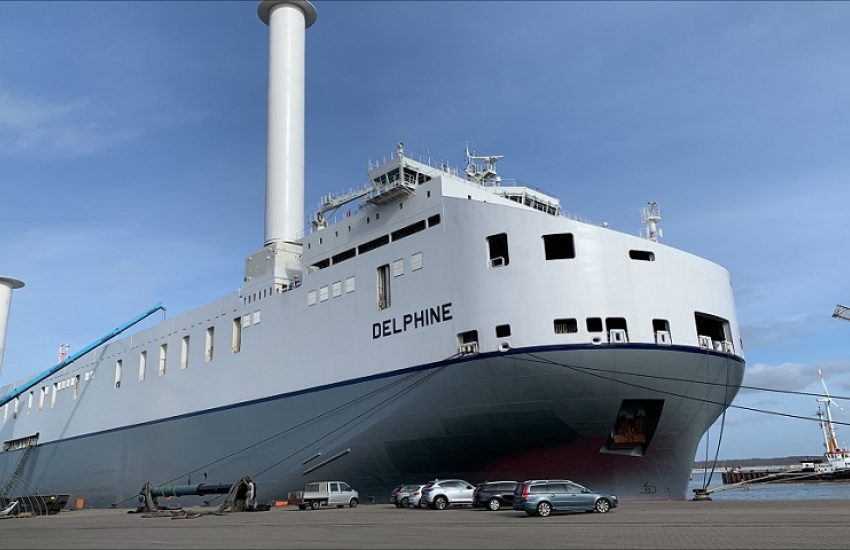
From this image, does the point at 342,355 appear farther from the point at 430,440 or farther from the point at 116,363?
the point at 116,363

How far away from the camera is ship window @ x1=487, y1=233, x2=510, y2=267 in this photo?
65.8 feet

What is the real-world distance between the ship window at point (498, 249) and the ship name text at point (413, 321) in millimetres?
1794

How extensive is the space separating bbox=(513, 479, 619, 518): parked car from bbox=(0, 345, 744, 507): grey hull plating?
2.35 metres

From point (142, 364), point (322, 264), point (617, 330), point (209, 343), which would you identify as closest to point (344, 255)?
point (322, 264)

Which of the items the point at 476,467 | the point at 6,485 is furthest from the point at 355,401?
the point at 6,485

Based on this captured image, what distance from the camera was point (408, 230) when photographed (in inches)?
904

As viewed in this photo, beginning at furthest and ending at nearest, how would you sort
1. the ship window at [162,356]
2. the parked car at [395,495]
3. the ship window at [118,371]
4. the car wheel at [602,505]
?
the ship window at [118,371] < the ship window at [162,356] < the parked car at [395,495] < the car wheel at [602,505]

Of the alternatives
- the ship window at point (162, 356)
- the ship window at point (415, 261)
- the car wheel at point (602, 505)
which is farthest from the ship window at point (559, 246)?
the ship window at point (162, 356)

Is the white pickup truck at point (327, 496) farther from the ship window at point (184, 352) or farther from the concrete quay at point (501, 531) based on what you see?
the ship window at point (184, 352)

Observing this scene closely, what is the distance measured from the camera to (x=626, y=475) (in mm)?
19812

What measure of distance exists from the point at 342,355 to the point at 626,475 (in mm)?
9476

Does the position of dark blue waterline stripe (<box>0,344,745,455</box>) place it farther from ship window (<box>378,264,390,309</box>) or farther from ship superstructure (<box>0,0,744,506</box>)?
ship window (<box>378,264,390,309</box>)

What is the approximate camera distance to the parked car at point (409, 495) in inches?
781

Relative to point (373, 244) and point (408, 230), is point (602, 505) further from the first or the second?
point (373, 244)
